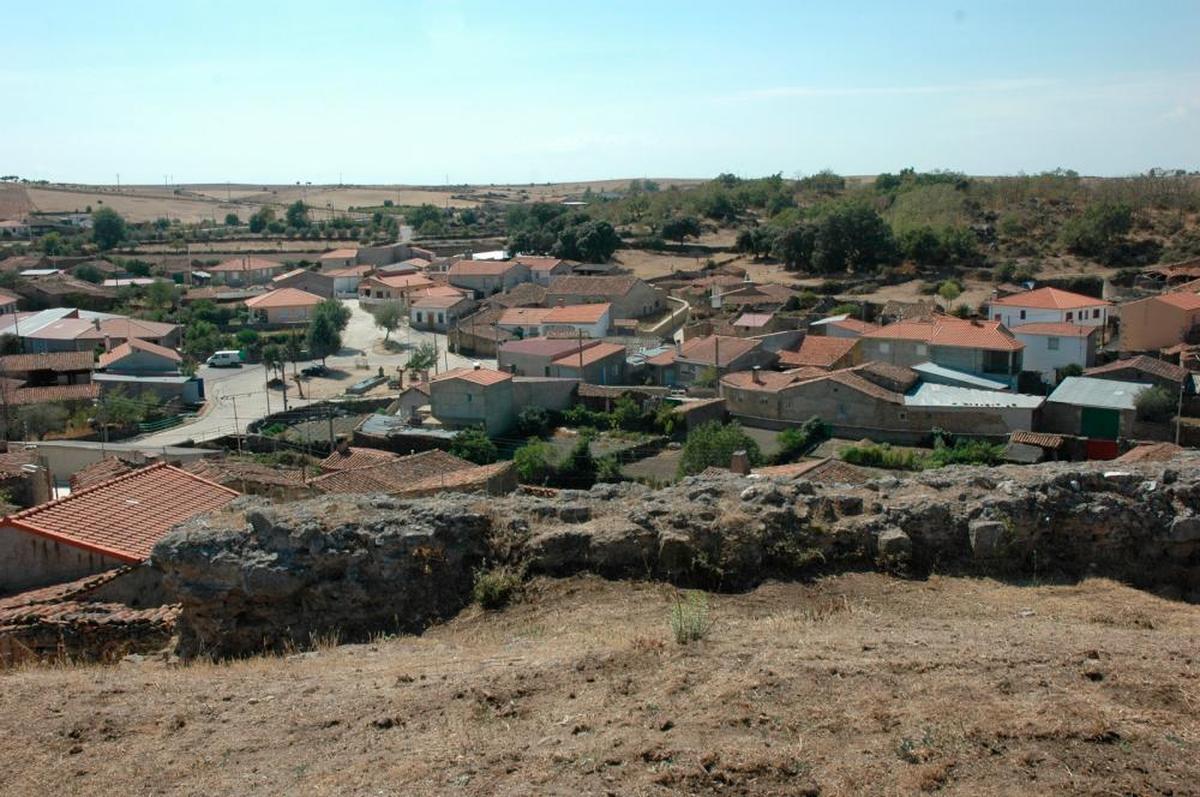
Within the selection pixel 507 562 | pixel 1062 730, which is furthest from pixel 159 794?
pixel 1062 730

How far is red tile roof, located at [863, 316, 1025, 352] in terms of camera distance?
1215 inches

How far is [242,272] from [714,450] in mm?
46837

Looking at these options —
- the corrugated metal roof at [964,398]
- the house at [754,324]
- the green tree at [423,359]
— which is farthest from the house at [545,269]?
the corrugated metal roof at [964,398]

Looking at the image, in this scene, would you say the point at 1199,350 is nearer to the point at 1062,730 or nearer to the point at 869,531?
the point at 869,531

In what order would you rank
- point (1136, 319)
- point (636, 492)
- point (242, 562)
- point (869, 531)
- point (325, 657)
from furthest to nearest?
point (1136, 319) → point (636, 492) → point (869, 531) → point (242, 562) → point (325, 657)

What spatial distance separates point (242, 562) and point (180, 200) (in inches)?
4920

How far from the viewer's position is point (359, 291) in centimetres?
5644

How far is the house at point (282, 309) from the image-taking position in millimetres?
49031

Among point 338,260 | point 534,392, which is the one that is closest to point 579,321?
point 534,392

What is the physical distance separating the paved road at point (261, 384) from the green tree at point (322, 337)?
1.44ft

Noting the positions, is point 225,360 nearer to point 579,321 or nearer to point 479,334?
point 479,334

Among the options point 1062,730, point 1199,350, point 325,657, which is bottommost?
point 1199,350

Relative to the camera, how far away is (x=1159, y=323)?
35438 millimetres

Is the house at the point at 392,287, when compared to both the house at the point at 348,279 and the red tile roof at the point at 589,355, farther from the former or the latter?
the red tile roof at the point at 589,355
